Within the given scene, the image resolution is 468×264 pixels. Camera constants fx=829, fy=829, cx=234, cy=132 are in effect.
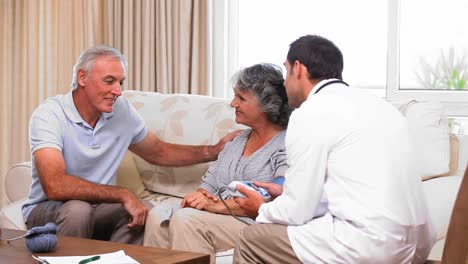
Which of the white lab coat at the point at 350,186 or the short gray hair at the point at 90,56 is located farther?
the short gray hair at the point at 90,56

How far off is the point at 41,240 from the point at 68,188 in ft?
2.20

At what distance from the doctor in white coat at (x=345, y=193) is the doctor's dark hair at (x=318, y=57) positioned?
137 mm

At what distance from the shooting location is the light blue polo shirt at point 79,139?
3.27 metres

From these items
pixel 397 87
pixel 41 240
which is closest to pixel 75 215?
pixel 41 240

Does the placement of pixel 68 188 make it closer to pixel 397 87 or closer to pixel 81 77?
pixel 81 77

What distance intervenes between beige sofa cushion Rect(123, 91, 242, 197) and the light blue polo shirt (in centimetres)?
25

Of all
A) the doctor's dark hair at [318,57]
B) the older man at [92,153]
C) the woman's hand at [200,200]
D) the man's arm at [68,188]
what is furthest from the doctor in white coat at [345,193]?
the older man at [92,153]

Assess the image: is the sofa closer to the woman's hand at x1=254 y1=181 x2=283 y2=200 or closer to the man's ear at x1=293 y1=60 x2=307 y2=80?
the woman's hand at x1=254 y1=181 x2=283 y2=200

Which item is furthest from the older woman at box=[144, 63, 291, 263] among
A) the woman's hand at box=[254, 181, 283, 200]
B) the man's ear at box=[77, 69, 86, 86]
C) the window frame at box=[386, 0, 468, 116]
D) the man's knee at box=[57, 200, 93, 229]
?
the window frame at box=[386, 0, 468, 116]

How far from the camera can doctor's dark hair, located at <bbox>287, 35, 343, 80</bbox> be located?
273cm

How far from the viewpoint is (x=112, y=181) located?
11.4 ft

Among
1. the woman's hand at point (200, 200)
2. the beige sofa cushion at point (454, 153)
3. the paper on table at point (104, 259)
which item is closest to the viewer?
the paper on table at point (104, 259)

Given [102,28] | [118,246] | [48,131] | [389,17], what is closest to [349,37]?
[389,17]

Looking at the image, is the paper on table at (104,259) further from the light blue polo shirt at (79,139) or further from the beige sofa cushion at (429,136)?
the beige sofa cushion at (429,136)
